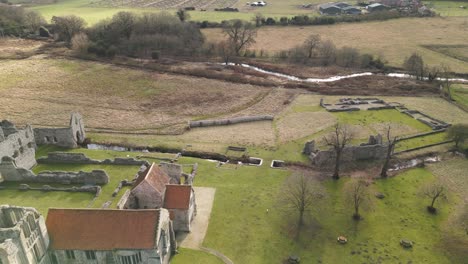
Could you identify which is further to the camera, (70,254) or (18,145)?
(18,145)

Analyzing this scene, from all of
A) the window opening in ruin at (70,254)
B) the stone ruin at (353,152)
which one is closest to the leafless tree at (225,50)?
the stone ruin at (353,152)

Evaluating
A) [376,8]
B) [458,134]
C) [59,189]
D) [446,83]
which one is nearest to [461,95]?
[446,83]

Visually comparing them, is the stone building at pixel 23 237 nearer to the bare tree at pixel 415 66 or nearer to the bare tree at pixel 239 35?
the bare tree at pixel 239 35

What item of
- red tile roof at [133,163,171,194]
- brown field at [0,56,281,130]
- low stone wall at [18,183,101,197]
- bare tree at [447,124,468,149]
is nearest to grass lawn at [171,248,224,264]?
red tile roof at [133,163,171,194]

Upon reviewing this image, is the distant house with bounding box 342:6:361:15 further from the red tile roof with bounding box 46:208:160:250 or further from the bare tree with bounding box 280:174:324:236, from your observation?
the red tile roof with bounding box 46:208:160:250

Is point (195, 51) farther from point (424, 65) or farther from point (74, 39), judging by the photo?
point (424, 65)

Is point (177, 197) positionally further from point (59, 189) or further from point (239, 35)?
point (239, 35)

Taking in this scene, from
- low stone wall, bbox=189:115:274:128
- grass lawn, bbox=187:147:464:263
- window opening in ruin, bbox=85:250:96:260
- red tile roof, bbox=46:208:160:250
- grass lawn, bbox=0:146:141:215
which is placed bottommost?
grass lawn, bbox=187:147:464:263
